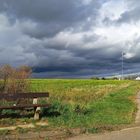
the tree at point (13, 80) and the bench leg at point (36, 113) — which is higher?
the tree at point (13, 80)

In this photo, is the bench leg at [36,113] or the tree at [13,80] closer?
the bench leg at [36,113]

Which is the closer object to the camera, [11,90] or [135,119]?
[135,119]

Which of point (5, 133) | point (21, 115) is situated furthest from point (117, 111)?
point (5, 133)

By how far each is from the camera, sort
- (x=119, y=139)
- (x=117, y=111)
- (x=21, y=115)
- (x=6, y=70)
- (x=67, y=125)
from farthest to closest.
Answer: (x=6, y=70) → (x=117, y=111) → (x=21, y=115) → (x=67, y=125) → (x=119, y=139)

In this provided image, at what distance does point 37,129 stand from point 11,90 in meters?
6.65

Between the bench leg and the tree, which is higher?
the tree

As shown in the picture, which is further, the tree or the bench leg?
the tree

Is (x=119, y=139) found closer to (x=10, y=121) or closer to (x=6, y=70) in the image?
(x=10, y=121)

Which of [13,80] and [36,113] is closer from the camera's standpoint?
[36,113]

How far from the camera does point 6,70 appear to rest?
1828 cm

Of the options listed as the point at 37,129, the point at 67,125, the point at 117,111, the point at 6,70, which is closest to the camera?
the point at 37,129

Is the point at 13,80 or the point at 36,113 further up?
the point at 13,80

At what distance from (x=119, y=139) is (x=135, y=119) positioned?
4.38 metres

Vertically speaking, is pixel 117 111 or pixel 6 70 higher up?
pixel 6 70
